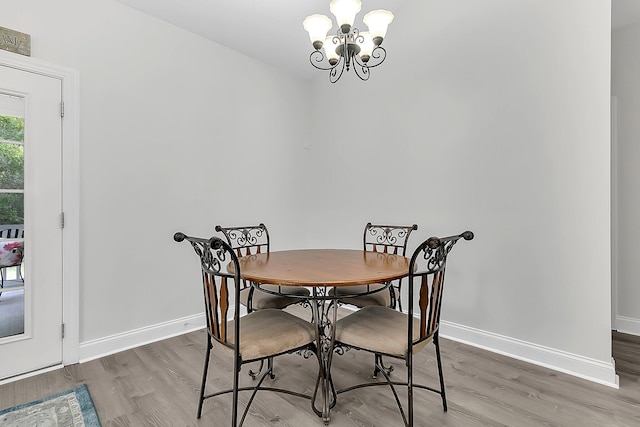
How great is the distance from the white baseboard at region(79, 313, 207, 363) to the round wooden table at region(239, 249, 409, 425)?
48.9 inches

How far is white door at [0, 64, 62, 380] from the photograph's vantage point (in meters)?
2.15

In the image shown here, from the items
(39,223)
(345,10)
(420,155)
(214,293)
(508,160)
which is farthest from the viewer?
(420,155)

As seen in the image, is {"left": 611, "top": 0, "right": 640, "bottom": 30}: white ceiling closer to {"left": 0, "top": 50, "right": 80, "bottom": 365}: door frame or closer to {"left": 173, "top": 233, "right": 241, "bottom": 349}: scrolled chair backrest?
{"left": 173, "top": 233, "right": 241, "bottom": 349}: scrolled chair backrest

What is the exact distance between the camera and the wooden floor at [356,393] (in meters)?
1.73

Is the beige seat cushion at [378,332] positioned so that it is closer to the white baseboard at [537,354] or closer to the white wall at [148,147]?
the white baseboard at [537,354]

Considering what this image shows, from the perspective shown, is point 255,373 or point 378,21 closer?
point 378,21

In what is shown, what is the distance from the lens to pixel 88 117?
95.9 inches

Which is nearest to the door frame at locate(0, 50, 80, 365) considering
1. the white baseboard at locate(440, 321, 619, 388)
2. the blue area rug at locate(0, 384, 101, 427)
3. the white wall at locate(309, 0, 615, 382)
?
the blue area rug at locate(0, 384, 101, 427)

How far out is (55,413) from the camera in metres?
1.76

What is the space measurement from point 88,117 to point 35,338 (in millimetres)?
1594

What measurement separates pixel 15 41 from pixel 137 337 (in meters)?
2.26

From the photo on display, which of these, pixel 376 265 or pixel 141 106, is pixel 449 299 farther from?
pixel 141 106

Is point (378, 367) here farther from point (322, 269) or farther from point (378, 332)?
point (322, 269)

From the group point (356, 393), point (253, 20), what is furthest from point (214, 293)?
point (253, 20)
